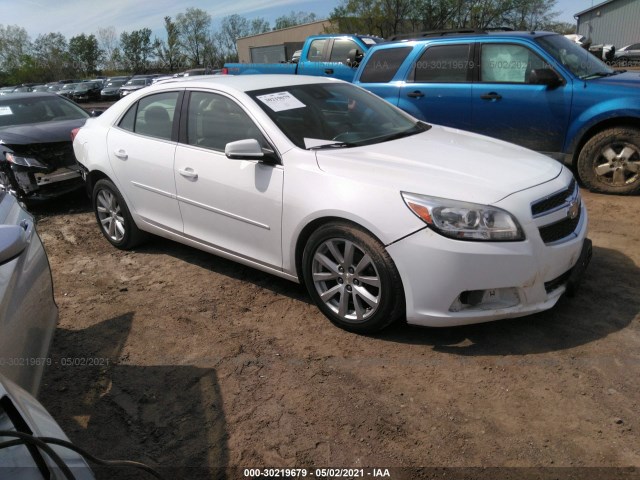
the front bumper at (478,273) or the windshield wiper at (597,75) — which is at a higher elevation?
the windshield wiper at (597,75)

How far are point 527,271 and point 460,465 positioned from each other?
1161 mm

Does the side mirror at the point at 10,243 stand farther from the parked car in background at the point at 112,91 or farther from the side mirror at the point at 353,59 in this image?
the parked car in background at the point at 112,91

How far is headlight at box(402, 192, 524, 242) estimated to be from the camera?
112 inches

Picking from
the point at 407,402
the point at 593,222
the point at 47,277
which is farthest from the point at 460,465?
the point at 593,222

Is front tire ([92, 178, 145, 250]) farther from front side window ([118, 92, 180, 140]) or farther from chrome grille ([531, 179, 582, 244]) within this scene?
chrome grille ([531, 179, 582, 244])

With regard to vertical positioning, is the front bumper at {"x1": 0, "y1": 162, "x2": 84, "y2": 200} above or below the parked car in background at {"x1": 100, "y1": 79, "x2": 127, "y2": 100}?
above

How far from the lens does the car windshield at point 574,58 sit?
6.01 metres

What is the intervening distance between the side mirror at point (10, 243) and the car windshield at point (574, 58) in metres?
5.99

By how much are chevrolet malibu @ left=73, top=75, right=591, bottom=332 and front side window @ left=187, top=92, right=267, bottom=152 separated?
0.04 feet

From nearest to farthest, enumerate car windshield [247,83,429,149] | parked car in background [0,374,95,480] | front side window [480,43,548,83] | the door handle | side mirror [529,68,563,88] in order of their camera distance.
Answer: parked car in background [0,374,95,480] → car windshield [247,83,429,149] → the door handle → side mirror [529,68,563,88] → front side window [480,43,548,83]

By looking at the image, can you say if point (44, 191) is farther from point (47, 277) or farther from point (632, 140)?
point (632, 140)

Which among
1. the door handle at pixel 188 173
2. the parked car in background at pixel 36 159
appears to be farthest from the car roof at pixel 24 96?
the door handle at pixel 188 173

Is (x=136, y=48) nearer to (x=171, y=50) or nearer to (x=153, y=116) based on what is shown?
(x=171, y=50)

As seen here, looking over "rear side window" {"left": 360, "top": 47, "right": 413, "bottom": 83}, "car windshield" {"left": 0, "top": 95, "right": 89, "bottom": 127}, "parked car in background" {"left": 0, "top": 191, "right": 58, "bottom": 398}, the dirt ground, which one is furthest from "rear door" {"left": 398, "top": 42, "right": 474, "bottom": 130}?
"parked car in background" {"left": 0, "top": 191, "right": 58, "bottom": 398}
